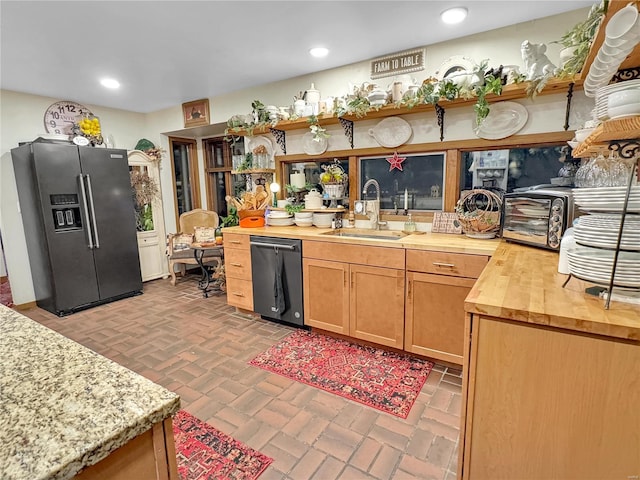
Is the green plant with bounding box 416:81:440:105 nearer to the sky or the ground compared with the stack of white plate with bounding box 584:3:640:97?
nearer to the sky

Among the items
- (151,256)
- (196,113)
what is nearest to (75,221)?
(151,256)

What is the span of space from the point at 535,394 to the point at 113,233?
4416 millimetres

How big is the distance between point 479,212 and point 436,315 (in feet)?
2.80

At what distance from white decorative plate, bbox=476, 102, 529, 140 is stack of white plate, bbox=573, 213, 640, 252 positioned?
158 centimetres

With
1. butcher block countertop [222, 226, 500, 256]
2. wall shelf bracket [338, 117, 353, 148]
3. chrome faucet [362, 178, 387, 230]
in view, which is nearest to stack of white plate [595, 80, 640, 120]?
butcher block countertop [222, 226, 500, 256]

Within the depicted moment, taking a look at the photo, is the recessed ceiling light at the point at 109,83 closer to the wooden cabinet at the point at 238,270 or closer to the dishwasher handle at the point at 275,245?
the wooden cabinet at the point at 238,270

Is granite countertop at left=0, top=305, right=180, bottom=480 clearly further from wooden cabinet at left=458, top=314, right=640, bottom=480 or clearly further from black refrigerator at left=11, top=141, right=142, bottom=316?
black refrigerator at left=11, top=141, right=142, bottom=316

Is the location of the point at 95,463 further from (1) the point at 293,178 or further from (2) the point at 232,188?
(2) the point at 232,188

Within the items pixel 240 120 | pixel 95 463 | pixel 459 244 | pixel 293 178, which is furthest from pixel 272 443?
pixel 240 120

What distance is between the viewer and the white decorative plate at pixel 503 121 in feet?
8.02

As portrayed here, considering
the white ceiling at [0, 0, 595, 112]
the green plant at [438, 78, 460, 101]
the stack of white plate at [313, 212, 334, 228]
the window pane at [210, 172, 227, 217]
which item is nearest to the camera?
the white ceiling at [0, 0, 595, 112]

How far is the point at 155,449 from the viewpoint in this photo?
2.25 feet

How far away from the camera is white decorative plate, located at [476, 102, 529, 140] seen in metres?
2.44

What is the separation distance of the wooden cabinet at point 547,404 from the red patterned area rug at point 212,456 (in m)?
1.01
